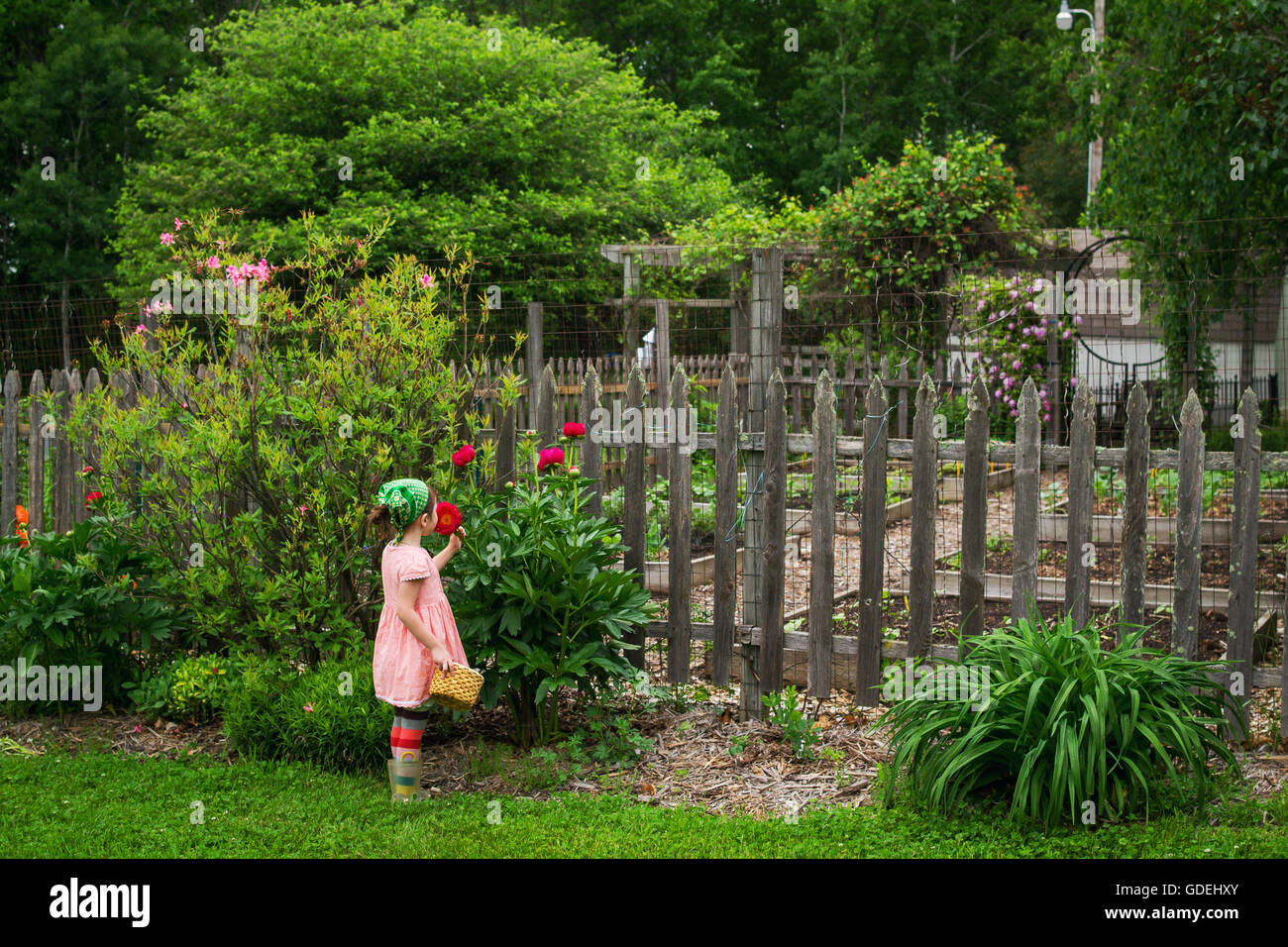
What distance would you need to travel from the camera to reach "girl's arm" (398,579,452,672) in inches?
174

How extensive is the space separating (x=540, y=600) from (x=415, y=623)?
626 mm

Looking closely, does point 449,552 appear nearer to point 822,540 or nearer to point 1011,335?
point 822,540

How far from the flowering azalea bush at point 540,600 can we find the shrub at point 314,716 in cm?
49

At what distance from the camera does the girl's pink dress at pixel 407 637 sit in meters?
4.50

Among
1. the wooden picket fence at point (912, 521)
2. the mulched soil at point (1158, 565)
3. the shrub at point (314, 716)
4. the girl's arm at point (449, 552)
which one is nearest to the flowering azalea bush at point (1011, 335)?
the mulched soil at point (1158, 565)

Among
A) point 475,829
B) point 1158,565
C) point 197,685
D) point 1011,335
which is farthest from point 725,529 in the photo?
point 1011,335

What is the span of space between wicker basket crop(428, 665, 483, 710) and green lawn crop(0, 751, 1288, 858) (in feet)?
1.26

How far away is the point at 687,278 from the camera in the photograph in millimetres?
13211

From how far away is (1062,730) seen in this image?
390 cm

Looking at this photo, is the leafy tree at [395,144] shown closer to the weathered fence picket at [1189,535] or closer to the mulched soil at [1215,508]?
the mulched soil at [1215,508]

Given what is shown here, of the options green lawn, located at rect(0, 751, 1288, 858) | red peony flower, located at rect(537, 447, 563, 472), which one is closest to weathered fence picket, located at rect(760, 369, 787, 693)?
red peony flower, located at rect(537, 447, 563, 472)

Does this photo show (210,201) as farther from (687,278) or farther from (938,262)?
(938,262)
